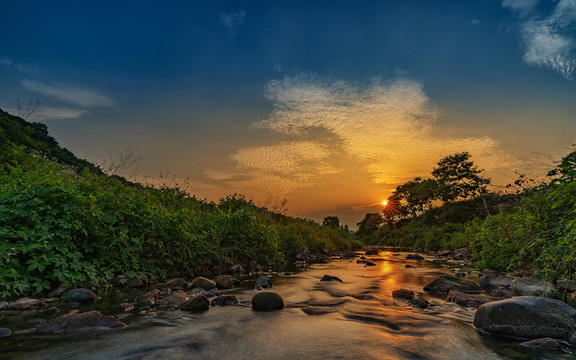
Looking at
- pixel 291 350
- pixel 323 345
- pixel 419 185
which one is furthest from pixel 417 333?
pixel 419 185

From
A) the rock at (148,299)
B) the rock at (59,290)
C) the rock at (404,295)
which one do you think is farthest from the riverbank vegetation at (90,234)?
the rock at (404,295)

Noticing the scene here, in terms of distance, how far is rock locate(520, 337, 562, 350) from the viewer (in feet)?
12.6

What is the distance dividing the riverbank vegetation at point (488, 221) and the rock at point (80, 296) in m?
7.44

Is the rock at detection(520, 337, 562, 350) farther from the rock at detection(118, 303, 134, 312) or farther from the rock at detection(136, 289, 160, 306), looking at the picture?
the rock at detection(118, 303, 134, 312)

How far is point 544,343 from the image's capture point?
3.87 meters

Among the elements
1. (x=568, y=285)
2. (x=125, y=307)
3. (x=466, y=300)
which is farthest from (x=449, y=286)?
(x=125, y=307)

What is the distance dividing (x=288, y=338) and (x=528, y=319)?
333 cm

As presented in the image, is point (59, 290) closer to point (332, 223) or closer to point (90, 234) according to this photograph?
point (90, 234)

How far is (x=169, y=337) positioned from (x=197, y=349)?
57 cm

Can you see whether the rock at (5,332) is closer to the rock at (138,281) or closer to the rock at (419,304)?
the rock at (138,281)

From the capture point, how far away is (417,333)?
14.6ft

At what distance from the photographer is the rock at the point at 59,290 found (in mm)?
5441

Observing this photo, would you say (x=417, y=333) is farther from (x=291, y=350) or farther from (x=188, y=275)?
(x=188, y=275)

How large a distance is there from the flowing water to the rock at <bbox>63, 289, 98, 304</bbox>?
4.23 feet
